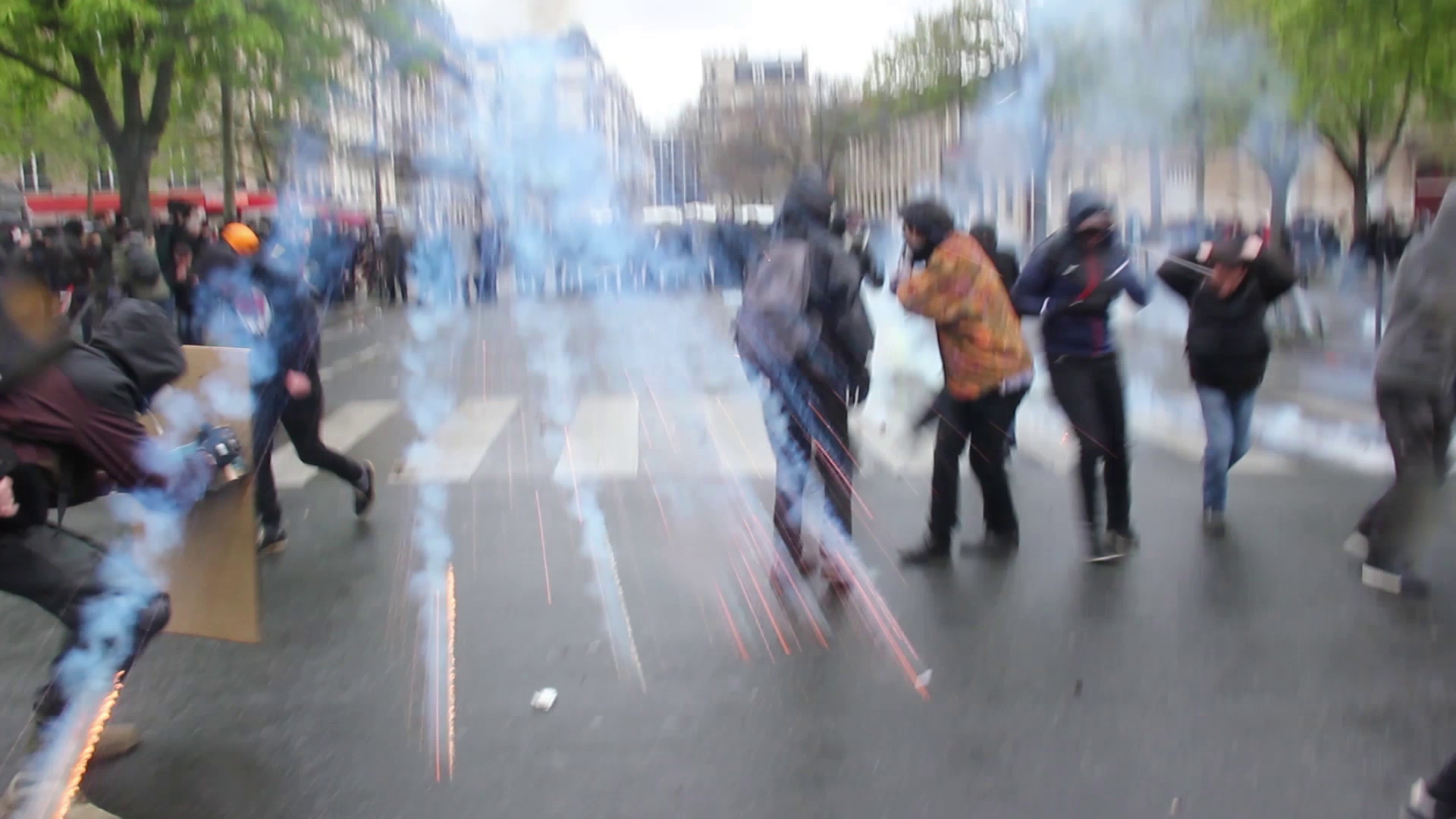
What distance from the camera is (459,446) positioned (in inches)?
353

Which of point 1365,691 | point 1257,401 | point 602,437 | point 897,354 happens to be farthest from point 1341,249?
point 1365,691

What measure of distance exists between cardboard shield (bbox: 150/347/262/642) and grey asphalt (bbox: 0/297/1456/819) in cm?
36

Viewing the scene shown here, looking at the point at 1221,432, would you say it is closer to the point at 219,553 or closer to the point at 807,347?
the point at 807,347

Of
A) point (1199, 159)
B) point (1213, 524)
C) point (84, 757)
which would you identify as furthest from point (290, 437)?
point (1199, 159)

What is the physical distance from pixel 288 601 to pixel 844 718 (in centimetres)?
262

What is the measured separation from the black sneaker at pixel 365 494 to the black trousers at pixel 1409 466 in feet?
16.0

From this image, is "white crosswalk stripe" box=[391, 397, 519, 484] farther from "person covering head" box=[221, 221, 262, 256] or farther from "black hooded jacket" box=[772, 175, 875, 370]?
A: "black hooded jacket" box=[772, 175, 875, 370]

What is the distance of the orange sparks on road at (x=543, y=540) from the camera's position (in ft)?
18.0

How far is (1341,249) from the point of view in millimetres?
32688

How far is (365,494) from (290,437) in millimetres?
559

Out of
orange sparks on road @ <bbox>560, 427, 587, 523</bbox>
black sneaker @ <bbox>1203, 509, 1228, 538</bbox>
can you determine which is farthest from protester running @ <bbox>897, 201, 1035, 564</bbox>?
orange sparks on road @ <bbox>560, 427, 587, 523</bbox>

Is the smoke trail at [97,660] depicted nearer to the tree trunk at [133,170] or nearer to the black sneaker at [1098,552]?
the black sneaker at [1098,552]

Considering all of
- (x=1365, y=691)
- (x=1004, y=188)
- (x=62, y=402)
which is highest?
(x=1004, y=188)

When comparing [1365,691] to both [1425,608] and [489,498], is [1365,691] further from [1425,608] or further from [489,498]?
[489,498]
